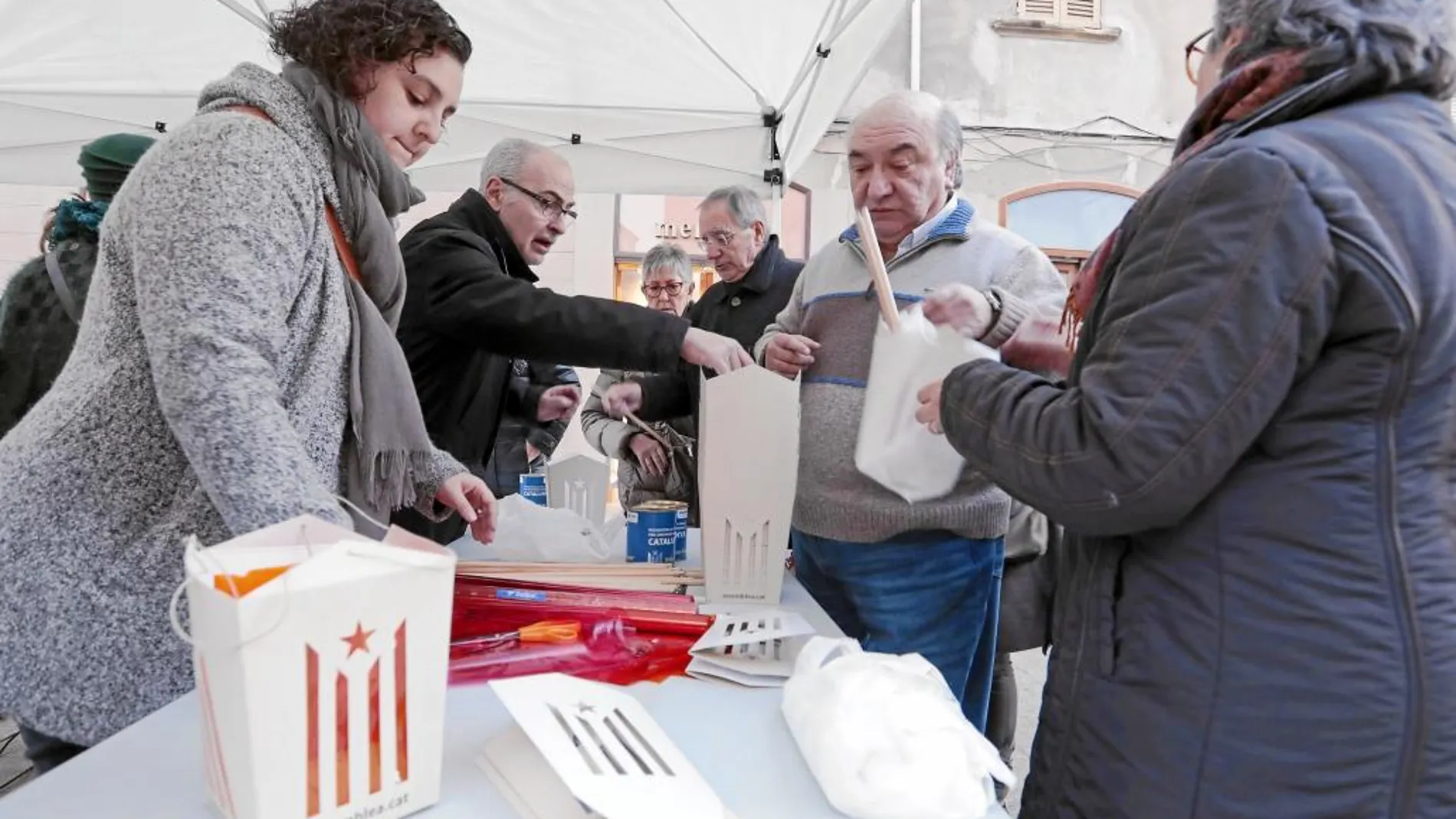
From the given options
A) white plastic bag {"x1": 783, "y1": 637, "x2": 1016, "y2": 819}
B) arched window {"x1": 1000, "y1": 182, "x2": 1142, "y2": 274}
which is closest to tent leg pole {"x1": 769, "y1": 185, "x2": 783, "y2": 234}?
white plastic bag {"x1": 783, "y1": 637, "x2": 1016, "y2": 819}

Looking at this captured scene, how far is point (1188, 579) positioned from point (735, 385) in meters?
0.67

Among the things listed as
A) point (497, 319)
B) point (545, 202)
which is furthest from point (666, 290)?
point (497, 319)

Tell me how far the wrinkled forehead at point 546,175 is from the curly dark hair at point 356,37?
0.80 metres

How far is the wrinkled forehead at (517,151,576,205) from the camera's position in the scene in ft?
6.13

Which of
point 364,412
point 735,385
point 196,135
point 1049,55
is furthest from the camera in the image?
point 1049,55

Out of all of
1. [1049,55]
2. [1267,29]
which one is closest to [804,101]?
[1267,29]

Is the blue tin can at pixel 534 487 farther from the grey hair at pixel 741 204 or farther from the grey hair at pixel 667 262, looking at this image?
the grey hair at pixel 667 262

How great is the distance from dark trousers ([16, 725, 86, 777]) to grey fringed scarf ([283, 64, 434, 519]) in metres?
0.38

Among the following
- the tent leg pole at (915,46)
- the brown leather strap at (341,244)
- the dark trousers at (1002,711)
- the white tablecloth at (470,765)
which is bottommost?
the dark trousers at (1002,711)

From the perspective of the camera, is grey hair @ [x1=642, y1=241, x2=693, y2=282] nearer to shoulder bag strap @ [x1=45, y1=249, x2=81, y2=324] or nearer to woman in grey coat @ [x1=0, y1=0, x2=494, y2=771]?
shoulder bag strap @ [x1=45, y1=249, x2=81, y2=324]

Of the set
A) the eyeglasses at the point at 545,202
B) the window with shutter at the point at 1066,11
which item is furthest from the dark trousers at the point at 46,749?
the window with shutter at the point at 1066,11

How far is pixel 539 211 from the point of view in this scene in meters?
1.88

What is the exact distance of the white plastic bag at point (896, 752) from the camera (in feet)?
2.15

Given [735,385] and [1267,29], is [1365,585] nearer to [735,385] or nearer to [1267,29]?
[1267,29]
